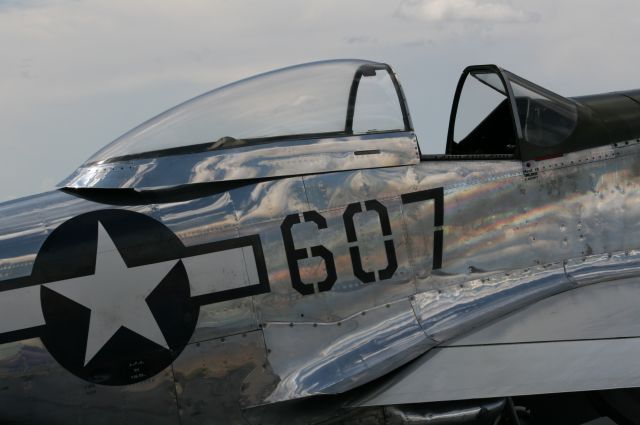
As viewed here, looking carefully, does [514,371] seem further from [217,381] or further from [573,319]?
[217,381]

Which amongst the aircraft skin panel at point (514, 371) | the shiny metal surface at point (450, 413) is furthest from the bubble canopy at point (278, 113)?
the shiny metal surface at point (450, 413)

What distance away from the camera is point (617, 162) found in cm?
613

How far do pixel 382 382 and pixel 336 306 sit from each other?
53 centimetres

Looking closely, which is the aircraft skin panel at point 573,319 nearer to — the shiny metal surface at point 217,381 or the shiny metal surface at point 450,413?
the shiny metal surface at point 450,413

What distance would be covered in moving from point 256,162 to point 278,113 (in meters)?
0.40

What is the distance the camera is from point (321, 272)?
5453 mm

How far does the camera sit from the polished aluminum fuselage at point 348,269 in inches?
205

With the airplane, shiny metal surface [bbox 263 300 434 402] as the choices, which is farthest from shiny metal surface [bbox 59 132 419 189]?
shiny metal surface [bbox 263 300 434 402]

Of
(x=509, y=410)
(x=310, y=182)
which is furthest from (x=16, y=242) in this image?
(x=509, y=410)

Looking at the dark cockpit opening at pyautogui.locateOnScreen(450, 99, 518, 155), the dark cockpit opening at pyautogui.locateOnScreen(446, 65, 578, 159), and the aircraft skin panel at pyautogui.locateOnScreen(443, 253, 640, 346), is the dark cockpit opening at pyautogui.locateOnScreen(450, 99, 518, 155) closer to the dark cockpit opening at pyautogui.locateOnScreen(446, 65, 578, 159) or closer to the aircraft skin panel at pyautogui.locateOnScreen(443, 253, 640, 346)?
the dark cockpit opening at pyautogui.locateOnScreen(446, 65, 578, 159)

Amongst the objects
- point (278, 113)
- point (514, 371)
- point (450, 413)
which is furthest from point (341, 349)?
point (278, 113)

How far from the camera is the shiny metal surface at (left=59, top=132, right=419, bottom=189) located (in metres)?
5.48

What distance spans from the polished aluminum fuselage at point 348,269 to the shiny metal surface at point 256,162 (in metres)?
0.07

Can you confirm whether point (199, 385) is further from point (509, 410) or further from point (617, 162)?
point (617, 162)
